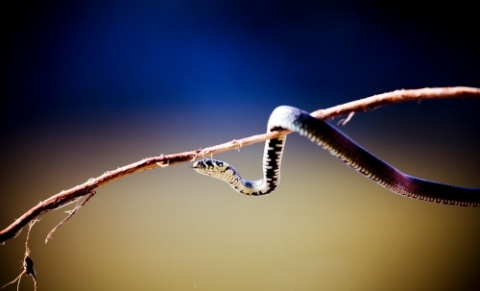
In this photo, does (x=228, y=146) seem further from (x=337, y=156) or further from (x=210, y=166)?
(x=337, y=156)

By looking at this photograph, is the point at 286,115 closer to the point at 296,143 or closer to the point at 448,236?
the point at 296,143

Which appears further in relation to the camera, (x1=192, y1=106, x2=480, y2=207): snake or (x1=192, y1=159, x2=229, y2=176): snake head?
(x1=192, y1=159, x2=229, y2=176): snake head

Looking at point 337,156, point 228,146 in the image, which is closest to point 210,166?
point 228,146

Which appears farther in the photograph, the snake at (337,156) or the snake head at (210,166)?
the snake head at (210,166)

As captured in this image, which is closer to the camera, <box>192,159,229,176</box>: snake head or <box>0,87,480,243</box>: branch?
<box>0,87,480,243</box>: branch

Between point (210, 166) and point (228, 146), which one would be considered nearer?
point (228, 146)

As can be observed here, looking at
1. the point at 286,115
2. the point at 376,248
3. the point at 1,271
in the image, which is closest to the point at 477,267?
the point at 376,248
